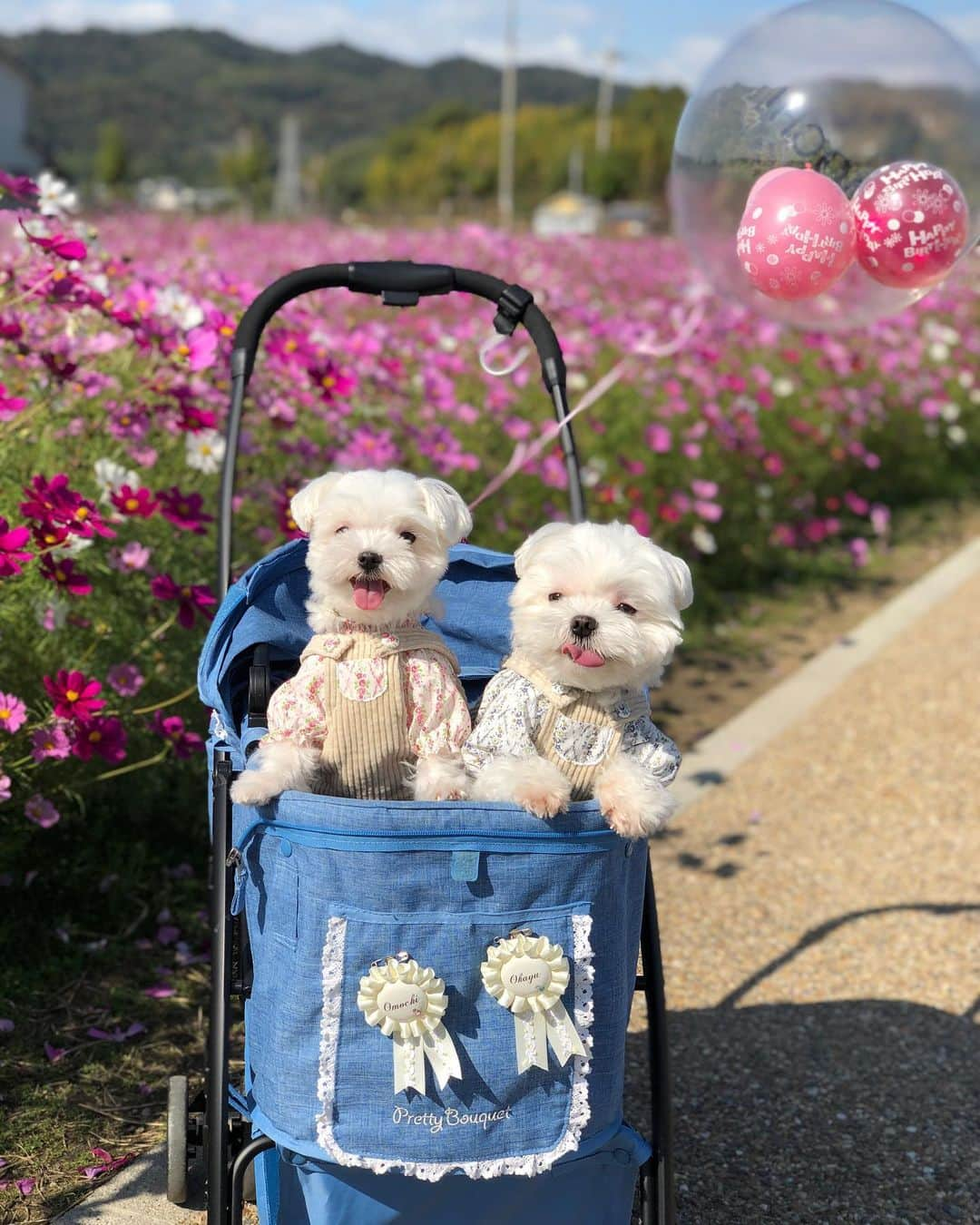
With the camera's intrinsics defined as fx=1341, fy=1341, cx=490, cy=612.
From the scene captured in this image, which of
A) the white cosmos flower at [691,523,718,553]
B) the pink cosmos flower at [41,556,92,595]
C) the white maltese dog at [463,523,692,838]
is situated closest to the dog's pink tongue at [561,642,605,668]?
the white maltese dog at [463,523,692,838]

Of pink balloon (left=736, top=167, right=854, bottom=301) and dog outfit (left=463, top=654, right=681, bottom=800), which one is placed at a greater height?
pink balloon (left=736, top=167, right=854, bottom=301)

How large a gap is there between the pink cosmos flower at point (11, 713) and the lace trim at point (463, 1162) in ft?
3.17

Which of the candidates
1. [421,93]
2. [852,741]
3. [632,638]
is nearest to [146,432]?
[632,638]

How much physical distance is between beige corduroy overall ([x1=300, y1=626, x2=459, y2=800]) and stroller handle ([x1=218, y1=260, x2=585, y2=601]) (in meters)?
0.45

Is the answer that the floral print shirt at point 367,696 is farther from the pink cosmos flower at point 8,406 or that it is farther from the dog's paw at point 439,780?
the pink cosmos flower at point 8,406

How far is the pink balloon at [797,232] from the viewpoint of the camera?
94.8 inches

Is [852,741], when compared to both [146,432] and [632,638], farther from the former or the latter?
[632,638]

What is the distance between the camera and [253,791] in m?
1.76

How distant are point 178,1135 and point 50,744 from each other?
768 mm

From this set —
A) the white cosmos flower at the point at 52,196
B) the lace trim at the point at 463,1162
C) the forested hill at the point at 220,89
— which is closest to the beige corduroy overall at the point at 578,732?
the lace trim at the point at 463,1162

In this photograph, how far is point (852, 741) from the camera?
4742 millimetres

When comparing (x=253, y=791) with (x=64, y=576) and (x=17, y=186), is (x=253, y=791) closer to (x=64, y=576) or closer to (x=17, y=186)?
(x=64, y=576)

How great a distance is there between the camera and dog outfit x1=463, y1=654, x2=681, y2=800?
1.91 meters

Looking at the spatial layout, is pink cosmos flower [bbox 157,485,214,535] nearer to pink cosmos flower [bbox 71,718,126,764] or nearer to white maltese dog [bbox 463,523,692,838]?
pink cosmos flower [bbox 71,718,126,764]
